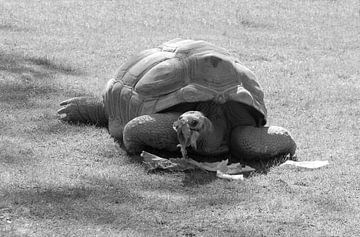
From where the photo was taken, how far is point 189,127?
5.01m

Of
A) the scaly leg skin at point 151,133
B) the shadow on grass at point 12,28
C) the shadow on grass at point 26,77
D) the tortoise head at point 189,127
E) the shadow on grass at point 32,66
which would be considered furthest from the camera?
the shadow on grass at point 12,28

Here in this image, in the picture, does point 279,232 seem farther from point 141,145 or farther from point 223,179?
point 141,145

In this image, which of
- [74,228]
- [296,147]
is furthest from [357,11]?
[74,228]

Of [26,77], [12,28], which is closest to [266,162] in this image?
[26,77]

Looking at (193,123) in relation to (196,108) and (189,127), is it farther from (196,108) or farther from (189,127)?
(196,108)

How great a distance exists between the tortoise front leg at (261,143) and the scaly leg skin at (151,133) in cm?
43

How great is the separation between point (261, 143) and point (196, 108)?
0.51 m

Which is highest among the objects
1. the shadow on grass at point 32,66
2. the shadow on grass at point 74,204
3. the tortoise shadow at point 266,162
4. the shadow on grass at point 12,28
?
the shadow on grass at point 74,204

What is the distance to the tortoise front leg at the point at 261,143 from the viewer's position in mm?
5301

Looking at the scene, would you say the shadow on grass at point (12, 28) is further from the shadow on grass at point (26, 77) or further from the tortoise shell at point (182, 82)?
the tortoise shell at point (182, 82)

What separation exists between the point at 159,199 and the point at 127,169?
0.58 metres

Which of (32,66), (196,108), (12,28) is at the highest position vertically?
(196,108)

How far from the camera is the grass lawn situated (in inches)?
169

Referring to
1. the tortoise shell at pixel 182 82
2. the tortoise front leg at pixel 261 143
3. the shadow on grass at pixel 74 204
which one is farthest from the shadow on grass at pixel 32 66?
the shadow on grass at pixel 74 204
